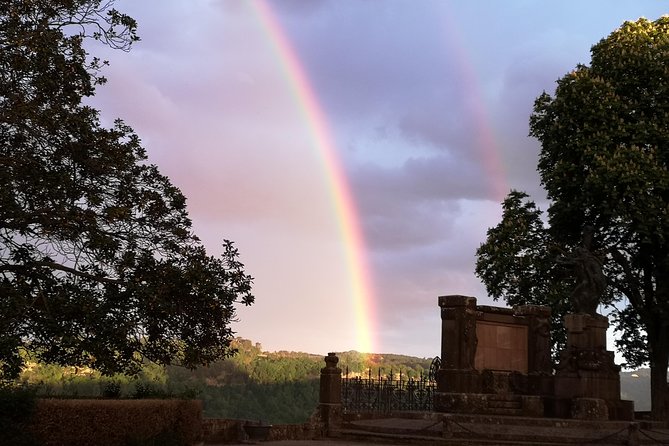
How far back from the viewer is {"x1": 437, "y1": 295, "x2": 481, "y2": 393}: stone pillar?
24125mm

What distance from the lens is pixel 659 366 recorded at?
33.9 metres

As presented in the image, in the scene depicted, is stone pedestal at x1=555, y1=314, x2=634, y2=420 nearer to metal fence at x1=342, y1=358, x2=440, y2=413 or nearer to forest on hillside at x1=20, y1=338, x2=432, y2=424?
metal fence at x1=342, y1=358, x2=440, y2=413

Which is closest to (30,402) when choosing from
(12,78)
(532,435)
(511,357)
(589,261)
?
(12,78)

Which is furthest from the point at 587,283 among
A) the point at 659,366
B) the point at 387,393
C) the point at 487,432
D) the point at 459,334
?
the point at 659,366

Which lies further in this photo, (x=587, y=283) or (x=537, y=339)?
(x=537, y=339)

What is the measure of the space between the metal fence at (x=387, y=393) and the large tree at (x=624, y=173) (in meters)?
7.77

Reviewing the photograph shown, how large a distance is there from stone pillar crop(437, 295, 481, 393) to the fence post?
325 centimetres

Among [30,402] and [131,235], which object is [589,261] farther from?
[30,402]

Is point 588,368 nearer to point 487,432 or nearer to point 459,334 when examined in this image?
point 459,334

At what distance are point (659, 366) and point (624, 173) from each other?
9.14 m

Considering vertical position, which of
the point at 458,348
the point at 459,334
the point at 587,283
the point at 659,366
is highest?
the point at 587,283

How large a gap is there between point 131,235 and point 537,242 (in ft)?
72.6

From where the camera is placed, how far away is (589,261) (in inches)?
1060

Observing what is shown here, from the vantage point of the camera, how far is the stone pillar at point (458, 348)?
24.1 meters
